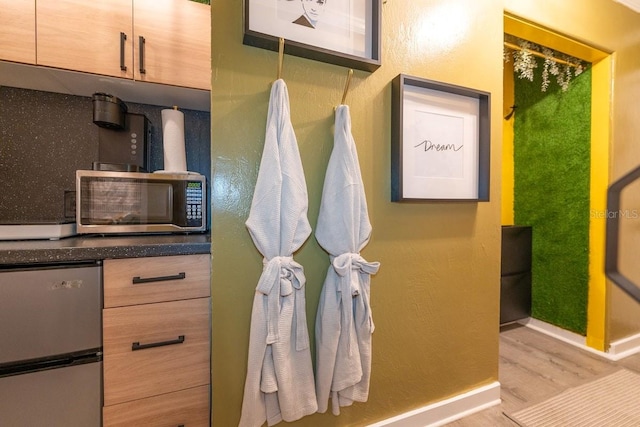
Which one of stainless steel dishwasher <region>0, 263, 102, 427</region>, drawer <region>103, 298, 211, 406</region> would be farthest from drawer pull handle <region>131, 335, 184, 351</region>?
stainless steel dishwasher <region>0, 263, 102, 427</region>

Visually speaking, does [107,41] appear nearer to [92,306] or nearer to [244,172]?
[244,172]

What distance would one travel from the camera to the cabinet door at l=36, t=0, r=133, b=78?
1.08m

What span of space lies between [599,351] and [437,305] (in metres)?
1.64

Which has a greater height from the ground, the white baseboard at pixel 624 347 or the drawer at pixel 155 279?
the drawer at pixel 155 279

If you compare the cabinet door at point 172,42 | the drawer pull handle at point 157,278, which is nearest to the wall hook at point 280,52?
the cabinet door at point 172,42

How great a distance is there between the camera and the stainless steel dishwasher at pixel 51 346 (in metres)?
0.82

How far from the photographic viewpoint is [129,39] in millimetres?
1178

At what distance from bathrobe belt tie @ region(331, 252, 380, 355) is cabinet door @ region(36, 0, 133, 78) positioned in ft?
3.87

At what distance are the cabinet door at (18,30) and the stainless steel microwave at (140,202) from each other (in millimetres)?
492

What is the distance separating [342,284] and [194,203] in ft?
2.32

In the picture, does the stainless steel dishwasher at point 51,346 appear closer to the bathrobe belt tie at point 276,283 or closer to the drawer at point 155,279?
the drawer at point 155,279

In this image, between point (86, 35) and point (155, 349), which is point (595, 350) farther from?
point (86, 35)

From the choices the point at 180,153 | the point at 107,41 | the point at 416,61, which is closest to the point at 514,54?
the point at 416,61

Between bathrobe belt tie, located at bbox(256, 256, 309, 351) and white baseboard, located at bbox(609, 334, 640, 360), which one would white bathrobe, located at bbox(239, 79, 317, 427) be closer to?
bathrobe belt tie, located at bbox(256, 256, 309, 351)
